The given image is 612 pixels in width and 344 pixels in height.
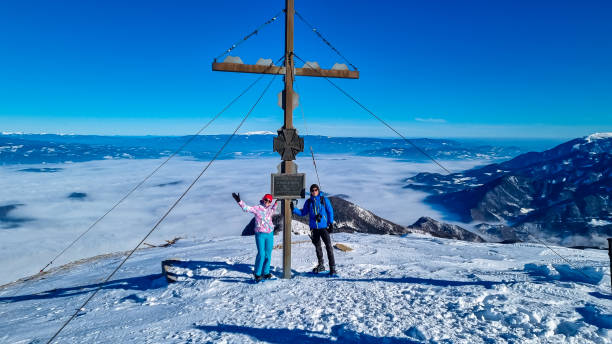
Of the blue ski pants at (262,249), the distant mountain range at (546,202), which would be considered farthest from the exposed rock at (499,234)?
the blue ski pants at (262,249)

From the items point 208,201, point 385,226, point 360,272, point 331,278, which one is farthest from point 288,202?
point 208,201

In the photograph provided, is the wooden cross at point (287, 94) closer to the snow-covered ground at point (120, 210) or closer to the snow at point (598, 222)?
the snow-covered ground at point (120, 210)

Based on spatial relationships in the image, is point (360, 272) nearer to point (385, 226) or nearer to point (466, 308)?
point (466, 308)

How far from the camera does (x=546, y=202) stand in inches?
5015

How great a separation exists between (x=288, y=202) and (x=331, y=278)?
1828 mm

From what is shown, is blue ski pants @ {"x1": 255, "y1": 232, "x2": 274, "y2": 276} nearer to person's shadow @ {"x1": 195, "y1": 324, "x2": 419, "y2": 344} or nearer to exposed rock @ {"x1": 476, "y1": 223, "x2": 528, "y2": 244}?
person's shadow @ {"x1": 195, "y1": 324, "x2": 419, "y2": 344}

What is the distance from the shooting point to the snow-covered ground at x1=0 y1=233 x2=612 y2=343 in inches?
176

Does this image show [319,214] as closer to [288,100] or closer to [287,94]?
[288,100]

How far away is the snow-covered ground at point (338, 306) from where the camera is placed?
4.48 m

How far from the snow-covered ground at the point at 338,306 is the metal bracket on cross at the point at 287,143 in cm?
258

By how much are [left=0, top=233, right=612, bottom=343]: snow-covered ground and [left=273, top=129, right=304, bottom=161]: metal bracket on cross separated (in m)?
2.58

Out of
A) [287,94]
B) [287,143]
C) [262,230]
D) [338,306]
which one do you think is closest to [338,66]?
[287,94]

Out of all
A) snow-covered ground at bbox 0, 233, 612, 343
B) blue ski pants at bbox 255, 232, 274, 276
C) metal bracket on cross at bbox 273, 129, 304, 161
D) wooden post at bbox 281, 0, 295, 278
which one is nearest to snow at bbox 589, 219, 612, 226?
snow-covered ground at bbox 0, 233, 612, 343

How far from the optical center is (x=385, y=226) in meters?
22.8
